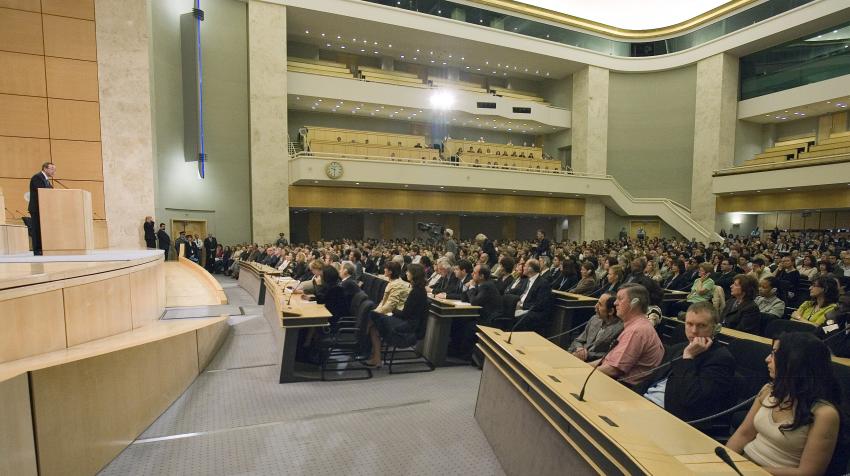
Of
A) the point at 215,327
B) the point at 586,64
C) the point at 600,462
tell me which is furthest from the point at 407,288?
the point at 586,64

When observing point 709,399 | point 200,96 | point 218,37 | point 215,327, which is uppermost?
point 218,37

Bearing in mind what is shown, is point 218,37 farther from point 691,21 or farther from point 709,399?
point 691,21

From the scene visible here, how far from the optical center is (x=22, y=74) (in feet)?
32.4

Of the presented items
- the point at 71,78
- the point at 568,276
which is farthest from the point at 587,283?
the point at 71,78

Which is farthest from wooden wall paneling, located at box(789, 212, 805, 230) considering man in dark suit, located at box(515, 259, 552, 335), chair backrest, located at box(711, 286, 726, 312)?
man in dark suit, located at box(515, 259, 552, 335)

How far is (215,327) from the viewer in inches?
198

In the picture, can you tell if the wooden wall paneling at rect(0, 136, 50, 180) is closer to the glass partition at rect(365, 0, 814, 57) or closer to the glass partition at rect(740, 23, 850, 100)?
the glass partition at rect(365, 0, 814, 57)

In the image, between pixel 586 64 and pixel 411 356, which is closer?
pixel 411 356

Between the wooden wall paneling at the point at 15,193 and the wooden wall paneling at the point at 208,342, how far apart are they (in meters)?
7.80

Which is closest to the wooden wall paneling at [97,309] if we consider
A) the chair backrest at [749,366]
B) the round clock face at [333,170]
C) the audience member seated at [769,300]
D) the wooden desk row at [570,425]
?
the wooden desk row at [570,425]

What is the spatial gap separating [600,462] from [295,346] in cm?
327

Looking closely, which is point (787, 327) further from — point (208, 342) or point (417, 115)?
point (417, 115)

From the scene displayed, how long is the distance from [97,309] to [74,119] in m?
9.83

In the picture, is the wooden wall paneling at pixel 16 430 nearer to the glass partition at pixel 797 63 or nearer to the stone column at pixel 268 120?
the stone column at pixel 268 120
